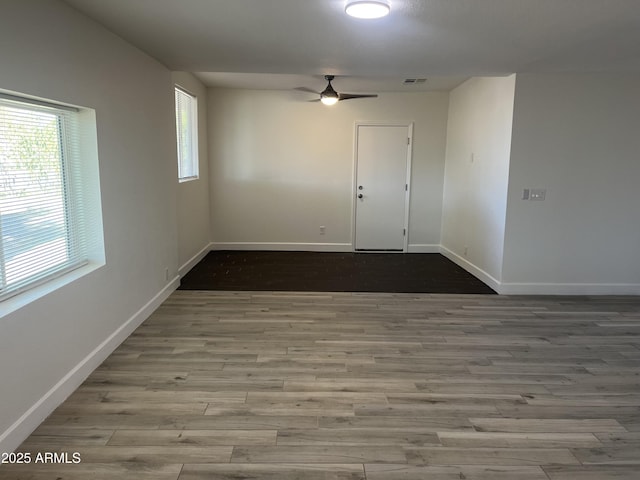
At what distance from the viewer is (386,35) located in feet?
9.99

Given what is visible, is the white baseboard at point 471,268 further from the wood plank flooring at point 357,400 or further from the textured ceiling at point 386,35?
the textured ceiling at point 386,35

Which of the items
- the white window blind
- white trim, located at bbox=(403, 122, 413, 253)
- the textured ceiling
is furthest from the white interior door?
the white window blind

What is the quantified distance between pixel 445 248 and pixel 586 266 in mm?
2208

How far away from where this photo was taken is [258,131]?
652cm

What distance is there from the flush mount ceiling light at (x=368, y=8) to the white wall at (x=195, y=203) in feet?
10.00

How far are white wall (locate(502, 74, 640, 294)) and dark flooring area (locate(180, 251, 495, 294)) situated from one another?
730 millimetres

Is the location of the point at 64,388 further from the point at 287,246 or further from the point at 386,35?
the point at 287,246

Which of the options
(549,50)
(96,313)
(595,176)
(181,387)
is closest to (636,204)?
(595,176)

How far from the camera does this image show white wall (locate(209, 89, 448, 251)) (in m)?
6.46

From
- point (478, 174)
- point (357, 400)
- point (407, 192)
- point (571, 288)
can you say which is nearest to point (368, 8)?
point (357, 400)

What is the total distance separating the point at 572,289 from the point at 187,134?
5242 mm

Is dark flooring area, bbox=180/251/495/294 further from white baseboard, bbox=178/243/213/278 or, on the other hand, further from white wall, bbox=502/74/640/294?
white wall, bbox=502/74/640/294

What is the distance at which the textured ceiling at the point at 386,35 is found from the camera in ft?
8.26

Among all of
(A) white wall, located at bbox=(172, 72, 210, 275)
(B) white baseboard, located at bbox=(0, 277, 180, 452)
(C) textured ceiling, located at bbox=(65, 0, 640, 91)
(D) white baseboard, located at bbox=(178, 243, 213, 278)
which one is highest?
(C) textured ceiling, located at bbox=(65, 0, 640, 91)
